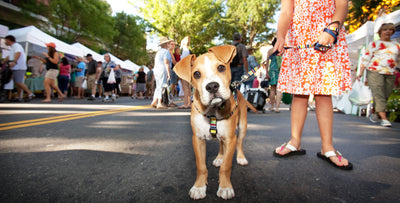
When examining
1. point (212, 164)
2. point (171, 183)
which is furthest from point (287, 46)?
point (171, 183)

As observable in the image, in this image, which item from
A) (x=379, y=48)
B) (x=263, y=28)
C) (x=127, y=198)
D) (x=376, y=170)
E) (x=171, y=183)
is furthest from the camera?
(x=263, y=28)

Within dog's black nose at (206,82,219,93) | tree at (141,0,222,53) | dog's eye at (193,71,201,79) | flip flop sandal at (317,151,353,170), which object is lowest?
flip flop sandal at (317,151,353,170)

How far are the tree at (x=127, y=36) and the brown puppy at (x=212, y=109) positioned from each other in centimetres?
3262

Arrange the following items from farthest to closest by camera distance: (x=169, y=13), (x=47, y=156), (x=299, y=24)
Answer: (x=169, y=13), (x=299, y=24), (x=47, y=156)

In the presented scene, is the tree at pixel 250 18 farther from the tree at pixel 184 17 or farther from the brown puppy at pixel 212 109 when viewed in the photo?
the brown puppy at pixel 212 109

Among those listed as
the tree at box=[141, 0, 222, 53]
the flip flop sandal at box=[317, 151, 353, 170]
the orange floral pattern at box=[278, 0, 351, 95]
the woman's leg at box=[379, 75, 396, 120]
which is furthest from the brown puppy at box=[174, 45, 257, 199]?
the tree at box=[141, 0, 222, 53]

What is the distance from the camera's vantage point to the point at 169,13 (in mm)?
25391

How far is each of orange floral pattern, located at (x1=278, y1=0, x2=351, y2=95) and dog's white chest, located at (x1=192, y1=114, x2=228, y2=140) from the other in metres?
1.21

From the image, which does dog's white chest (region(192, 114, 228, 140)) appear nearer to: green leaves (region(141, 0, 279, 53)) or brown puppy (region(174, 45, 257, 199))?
brown puppy (region(174, 45, 257, 199))

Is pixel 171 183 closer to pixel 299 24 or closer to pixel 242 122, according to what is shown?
pixel 242 122

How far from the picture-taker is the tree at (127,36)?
31.7 metres

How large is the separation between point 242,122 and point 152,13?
27599mm

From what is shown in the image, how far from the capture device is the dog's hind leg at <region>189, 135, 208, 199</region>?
4.82 feet

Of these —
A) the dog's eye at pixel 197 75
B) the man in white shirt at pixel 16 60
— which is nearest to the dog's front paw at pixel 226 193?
the dog's eye at pixel 197 75
